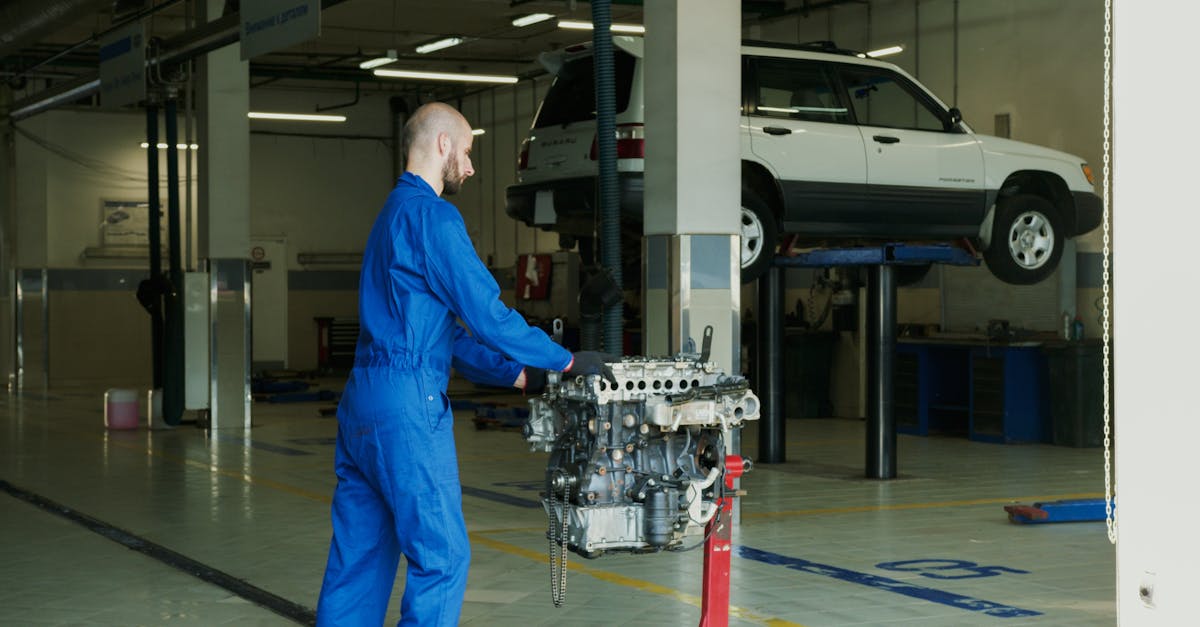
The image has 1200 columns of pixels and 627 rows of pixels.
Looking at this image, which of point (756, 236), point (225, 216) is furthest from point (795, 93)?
point (225, 216)

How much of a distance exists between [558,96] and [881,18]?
22.7 feet

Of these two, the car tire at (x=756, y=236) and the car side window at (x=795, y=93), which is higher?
the car side window at (x=795, y=93)

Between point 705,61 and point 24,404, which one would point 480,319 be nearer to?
point 705,61

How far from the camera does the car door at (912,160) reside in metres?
10.1

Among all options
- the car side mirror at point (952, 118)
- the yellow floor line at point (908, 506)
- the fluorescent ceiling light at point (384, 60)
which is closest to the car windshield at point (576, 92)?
the car side mirror at point (952, 118)

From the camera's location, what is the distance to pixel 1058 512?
7602mm

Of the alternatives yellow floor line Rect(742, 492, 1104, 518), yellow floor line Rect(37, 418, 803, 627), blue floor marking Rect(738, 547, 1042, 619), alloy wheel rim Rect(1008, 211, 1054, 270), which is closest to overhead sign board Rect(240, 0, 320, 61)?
yellow floor line Rect(37, 418, 803, 627)

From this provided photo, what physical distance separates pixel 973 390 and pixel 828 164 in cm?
416

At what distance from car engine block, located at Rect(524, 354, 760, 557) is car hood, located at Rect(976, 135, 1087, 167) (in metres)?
7.21

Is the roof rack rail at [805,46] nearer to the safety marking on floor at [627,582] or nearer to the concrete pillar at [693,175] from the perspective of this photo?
the concrete pillar at [693,175]

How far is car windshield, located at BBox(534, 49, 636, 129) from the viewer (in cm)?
924

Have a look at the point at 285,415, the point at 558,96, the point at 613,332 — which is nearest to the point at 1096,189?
the point at 558,96

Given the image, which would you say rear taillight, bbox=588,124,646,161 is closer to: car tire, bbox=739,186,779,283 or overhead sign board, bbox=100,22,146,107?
car tire, bbox=739,186,779,283

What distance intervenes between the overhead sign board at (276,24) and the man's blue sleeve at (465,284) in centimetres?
526
